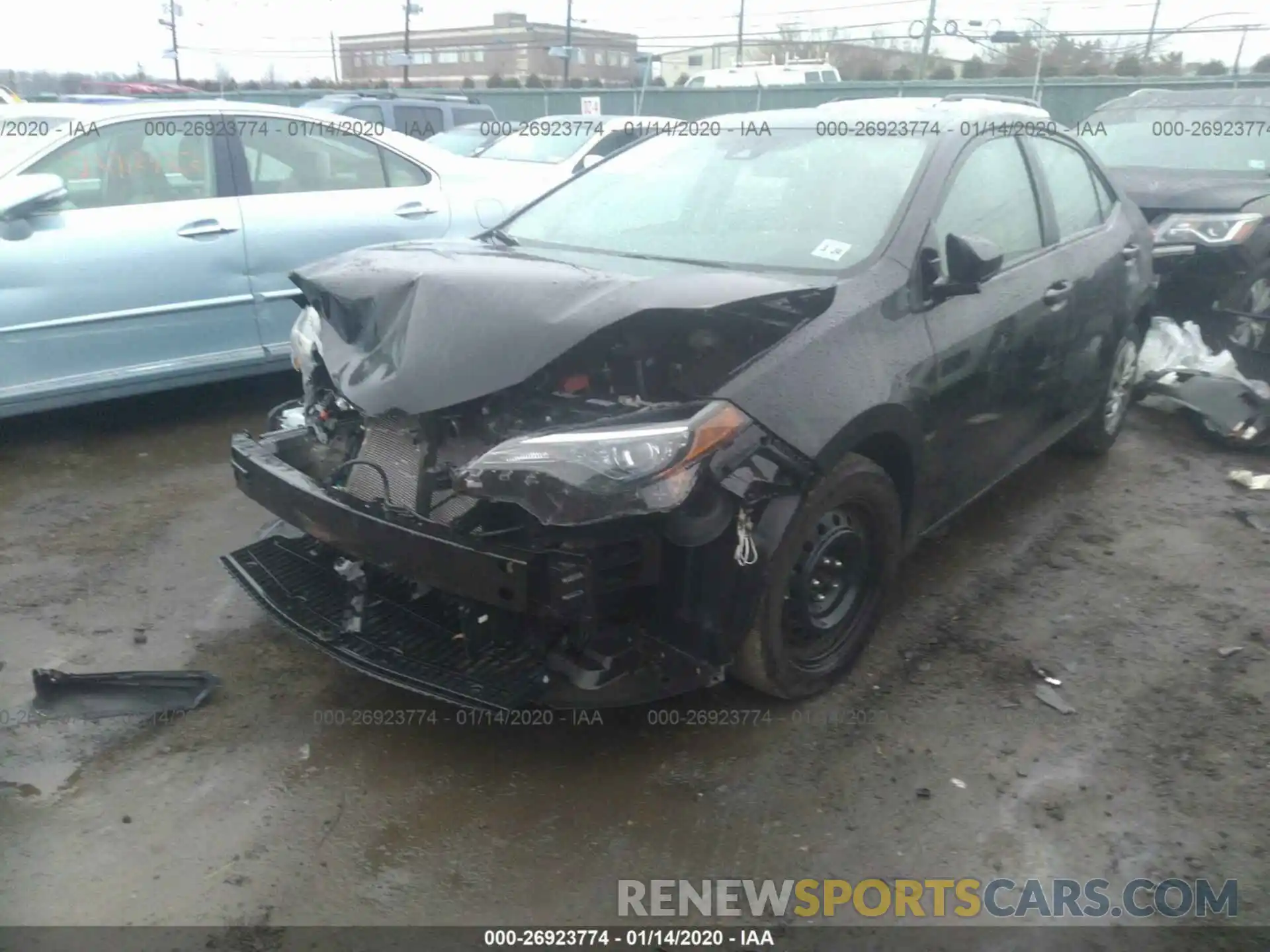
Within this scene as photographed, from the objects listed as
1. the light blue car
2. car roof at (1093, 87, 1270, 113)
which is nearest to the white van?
car roof at (1093, 87, 1270, 113)

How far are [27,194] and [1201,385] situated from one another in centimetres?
613

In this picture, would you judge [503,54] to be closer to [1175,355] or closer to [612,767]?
[1175,355]

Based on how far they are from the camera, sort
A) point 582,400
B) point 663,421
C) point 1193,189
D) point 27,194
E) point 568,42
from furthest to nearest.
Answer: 1. point 568,42
2. point 1193,189
3. point 27,194
4. point 582,400
5. point 663,421

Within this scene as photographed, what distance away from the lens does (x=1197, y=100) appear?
796 centimetres

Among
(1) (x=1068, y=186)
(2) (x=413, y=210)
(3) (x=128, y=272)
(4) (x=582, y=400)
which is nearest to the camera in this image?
(4) (x=582, y=400)

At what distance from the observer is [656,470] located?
2297 millimetres

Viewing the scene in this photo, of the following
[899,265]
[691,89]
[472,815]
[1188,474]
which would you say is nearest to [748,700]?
[472,815]

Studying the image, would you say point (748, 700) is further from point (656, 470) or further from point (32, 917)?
point (32, 917)

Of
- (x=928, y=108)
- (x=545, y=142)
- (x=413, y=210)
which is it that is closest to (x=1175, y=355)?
(x=928, y=108)

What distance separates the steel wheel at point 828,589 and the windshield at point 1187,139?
5670 mm

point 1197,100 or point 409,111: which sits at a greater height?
point 1197,100

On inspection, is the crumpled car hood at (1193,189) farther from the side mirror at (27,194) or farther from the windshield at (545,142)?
the windshield at (545,142)

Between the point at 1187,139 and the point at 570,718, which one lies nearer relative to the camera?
the point at 570,718

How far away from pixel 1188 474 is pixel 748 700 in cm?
329
